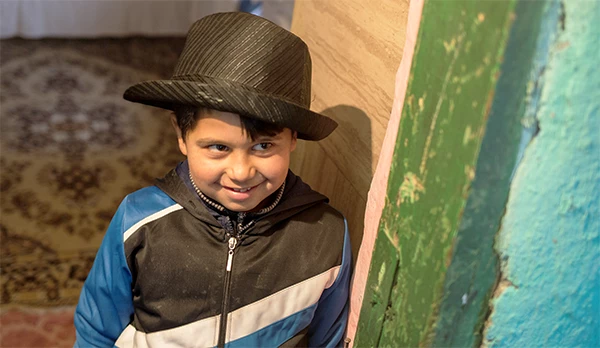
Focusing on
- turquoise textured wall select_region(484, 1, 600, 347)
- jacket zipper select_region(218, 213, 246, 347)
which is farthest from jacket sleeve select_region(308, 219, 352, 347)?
turquoise textured wall select_region(484, 1, 600, 347)

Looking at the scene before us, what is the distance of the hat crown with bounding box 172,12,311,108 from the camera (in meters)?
1.02

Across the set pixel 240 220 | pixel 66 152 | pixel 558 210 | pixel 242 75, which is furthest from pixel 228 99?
pixel 66 152

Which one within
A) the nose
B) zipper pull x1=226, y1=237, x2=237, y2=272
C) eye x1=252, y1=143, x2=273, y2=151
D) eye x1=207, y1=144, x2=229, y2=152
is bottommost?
zipper pull x1=226, y1=237, x2=237, y2=272

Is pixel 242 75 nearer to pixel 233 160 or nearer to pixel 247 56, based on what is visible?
pixel 247 56

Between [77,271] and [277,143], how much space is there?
56.4 inches

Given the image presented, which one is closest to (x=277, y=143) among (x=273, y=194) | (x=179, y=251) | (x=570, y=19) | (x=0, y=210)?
(x=273, y=194)

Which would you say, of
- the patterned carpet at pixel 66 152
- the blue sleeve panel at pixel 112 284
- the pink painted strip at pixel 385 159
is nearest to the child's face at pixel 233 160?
the blue sleeve panel at pixel 112 284

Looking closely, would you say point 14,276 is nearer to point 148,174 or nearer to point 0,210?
point 0,210

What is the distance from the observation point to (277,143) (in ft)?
3.59

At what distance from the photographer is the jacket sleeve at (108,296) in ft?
3.78

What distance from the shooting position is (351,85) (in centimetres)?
125

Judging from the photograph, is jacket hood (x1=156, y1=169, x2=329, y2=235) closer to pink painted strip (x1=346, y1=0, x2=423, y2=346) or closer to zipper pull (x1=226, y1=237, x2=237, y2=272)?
zipper pull (x1=226, y1=237, x2=237, y2=272)

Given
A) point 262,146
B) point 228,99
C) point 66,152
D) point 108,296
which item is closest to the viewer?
point 228,99

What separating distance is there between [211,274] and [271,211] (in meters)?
0.16
